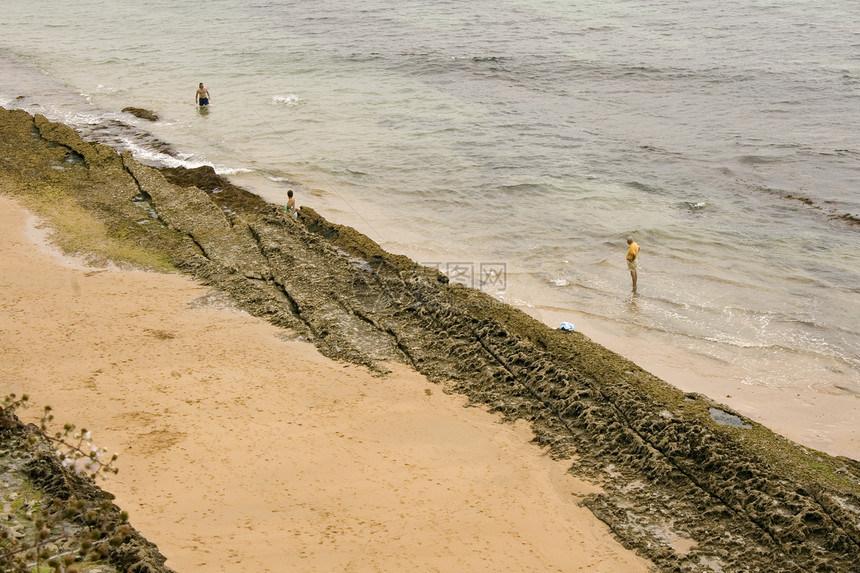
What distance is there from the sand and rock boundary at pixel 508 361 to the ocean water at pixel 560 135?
236 cm

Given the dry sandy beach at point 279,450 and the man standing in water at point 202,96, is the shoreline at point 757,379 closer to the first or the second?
the dry sandy beach at point 279,450

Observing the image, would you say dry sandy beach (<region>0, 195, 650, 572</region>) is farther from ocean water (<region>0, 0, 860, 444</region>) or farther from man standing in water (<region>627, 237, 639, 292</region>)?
man standing in water (<region>627, 237, 639, 292</region>)

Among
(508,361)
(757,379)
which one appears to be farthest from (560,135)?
(508,361)

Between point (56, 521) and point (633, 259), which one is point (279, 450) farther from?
point (633, 259)

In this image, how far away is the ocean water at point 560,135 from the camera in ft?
46.9

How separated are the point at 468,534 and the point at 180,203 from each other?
10534mm

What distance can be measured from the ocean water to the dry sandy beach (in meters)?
4.60

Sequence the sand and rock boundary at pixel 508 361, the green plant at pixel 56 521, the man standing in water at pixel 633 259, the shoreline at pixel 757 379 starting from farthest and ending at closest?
1. the man standing in water at pixel 633 259
2. the shoreline at pixel 757 379
3. the sand and rock boundary at pixel 508 361
4. the green plant at pixel 56 521

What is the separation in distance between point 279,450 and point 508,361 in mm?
3361

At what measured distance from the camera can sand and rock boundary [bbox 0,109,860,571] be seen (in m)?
7.77

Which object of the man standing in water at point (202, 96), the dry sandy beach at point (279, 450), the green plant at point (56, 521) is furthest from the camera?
the man standing in water at point (202, 96)

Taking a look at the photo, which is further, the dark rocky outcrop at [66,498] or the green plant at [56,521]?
the dark rocky outcrop at [66,498]

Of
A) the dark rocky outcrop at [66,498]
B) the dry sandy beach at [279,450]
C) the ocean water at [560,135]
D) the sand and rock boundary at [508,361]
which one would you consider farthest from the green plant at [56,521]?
the ocean water at [560,135]

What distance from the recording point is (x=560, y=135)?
75.7ft
